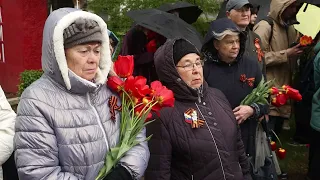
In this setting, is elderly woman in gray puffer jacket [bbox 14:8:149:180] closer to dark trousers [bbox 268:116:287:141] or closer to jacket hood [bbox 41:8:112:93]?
jacket hood [bbox 41:8:112:93]

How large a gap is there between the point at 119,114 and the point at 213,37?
53.9 inches

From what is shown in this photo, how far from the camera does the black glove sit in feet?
7.22

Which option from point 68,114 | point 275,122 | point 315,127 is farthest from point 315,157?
point 68,114

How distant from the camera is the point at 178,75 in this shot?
2744 mm

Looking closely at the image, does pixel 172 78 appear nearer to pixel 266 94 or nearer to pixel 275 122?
pixel 266 94

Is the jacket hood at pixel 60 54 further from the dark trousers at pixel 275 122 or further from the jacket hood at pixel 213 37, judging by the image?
the dark trousers at pixel 275 122

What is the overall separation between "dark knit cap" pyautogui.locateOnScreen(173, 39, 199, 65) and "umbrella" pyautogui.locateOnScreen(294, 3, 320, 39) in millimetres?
2240

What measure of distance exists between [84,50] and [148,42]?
232 centimetres

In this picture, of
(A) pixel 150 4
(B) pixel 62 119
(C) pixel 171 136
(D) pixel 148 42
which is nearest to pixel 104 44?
(B) pixel 62 119

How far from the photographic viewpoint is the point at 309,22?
4.61 metres

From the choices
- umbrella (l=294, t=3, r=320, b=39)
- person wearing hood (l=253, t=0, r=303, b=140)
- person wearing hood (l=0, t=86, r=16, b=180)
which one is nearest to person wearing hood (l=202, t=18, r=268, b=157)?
person wearing hood (l=253, t=0, r=303, b=140)

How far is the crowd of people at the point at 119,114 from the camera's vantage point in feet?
6.90

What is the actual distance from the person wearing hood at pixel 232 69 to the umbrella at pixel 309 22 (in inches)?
52.9

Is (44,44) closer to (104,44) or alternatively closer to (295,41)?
(104,44)
